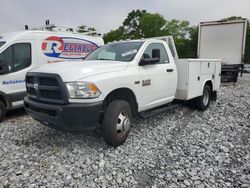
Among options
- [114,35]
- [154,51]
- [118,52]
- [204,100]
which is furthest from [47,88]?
[114,35]

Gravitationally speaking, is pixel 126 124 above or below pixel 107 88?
below

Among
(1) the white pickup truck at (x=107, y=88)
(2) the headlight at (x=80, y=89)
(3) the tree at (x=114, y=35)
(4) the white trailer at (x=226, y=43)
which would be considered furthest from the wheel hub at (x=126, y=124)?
(3) the tree at (x=114, y=35)

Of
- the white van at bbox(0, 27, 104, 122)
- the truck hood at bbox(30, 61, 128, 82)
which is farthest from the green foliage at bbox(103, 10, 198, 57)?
the truck hood at bbox(30, 61, 128, 82)

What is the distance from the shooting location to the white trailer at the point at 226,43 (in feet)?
44.5

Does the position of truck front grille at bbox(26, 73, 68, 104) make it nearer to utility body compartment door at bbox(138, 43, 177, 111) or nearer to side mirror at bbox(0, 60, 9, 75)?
utility body compartment door at bbox(138, 43, 177, 111)

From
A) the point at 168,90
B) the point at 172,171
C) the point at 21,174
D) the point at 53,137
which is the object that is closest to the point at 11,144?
the point at 53,137

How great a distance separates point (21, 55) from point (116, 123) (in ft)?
12.2

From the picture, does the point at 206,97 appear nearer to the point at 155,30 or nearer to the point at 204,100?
the point at 204,100

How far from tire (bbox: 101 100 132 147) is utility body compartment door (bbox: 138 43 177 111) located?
1.76 ft

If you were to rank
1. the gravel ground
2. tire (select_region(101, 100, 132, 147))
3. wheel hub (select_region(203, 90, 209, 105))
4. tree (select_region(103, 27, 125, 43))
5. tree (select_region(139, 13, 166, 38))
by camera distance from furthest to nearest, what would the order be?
1. tree (select_region(139, 13, 166, 38))
2. tree (select_region(103, 27, 125, 43))
3. wheel hub (select_region(203, 90, 209, 105))
4. tire (select_region(101, 100, 132, 147))
5. the gravel ground

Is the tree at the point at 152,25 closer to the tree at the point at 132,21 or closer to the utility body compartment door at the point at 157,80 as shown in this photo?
the tree at the point at 132,21

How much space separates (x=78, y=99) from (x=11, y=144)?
6.15 feet

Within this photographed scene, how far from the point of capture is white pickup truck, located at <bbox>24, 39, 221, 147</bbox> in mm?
3150

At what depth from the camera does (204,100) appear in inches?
250
